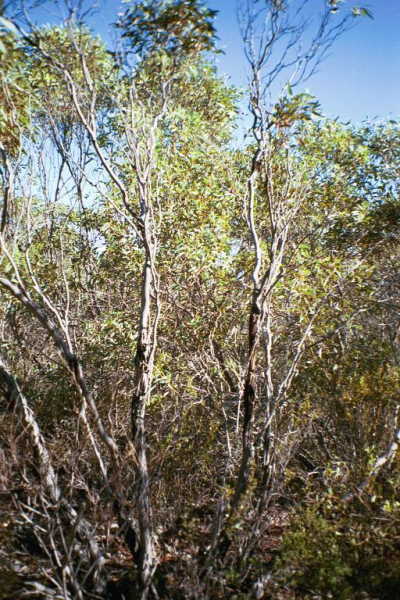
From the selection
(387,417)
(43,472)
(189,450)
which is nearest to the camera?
(43,472)

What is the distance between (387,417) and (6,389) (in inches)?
174

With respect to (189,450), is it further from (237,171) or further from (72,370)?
(237,171)

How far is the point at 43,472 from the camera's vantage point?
5035 millimetres

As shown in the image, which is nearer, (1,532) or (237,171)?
(1,532)

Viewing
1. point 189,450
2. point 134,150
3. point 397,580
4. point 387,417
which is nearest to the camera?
point 397,580

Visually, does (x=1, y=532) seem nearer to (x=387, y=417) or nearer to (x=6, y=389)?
(x=6, y=389)

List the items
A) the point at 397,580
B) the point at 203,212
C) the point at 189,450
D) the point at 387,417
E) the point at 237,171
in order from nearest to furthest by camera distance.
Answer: the point at 397,580 → the point at 387,417 → the point at 189,450 → the point at 203,212 → the point at 237,171

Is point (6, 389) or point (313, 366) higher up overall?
point (313, 366)

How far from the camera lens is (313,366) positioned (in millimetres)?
6867

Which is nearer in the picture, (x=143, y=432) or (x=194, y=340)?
(x=143, y=432)

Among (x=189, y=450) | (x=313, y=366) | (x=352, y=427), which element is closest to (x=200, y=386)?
(x=189, y=450)

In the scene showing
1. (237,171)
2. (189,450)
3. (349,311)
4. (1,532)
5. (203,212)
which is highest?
(237,171)

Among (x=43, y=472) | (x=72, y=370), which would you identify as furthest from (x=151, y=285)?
(x=43, y=472)

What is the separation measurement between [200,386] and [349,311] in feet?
8.13
